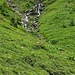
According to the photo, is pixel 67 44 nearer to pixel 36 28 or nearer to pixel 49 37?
pixel 49 37

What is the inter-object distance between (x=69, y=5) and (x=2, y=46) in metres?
66.7

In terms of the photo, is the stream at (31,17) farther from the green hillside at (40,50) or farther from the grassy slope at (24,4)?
the green hillside at (40,50)

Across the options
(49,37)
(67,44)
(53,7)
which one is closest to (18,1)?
(53,7)

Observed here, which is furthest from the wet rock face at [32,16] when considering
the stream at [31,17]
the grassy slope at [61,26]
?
the grassy slope at [61,26]

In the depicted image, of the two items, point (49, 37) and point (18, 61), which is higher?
point (18, 61)

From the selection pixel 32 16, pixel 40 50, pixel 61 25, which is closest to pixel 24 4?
pixel 32 16

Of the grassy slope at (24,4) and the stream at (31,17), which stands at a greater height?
the grassy slope at (24,4)

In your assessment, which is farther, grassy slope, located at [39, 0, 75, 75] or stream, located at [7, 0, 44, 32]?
stream, located at [7, 0, 44, 32]

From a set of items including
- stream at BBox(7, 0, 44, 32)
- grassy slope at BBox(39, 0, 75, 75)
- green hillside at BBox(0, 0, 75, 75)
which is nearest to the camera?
green hillside at BBox(0, 0, 75, 75)

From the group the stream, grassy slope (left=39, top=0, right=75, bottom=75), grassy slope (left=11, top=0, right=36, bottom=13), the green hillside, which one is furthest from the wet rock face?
grassy slope (left=11, top=0, right=36, bottom=13)

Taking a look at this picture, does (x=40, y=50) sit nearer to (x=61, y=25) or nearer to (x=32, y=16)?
(x=61, y=25)

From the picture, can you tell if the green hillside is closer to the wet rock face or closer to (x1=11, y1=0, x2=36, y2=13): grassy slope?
the wet rock face

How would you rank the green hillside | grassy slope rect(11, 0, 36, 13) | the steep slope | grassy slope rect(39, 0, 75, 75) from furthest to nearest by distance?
grassy slope rect(11, 0, 36, 13), the steep slope, grassy slope rect(39, 0, 75, 75), the green hillside

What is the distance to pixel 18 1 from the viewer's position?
131 m
